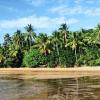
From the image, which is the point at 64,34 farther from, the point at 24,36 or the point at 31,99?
Answer: the point at 31,99

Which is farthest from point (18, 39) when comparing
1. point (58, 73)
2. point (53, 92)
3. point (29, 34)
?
point (53, 92)

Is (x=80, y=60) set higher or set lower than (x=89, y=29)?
lower

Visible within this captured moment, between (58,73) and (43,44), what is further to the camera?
(43,44)

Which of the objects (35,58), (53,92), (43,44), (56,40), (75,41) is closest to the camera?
(53,92)

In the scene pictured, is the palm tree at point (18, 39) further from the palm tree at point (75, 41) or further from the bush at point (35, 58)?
the palm tree at point (75, 41)

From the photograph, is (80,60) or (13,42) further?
(13,42)

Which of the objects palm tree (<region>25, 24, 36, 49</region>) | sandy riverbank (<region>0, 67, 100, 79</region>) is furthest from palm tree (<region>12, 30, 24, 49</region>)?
sandy riverbank (<region>0, 67, 100, 79</region>)

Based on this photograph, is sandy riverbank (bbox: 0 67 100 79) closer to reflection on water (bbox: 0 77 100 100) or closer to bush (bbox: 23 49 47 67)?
bush (bbox: 23 49 47 67)

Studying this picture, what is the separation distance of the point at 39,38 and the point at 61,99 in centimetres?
6102

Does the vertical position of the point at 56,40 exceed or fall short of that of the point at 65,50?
it exceeds it

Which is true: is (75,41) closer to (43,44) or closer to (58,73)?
(43,44)

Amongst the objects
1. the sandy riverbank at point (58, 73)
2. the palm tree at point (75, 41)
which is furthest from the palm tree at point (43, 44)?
the sandy riverbank at point (58, 73)

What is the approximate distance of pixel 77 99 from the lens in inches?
1040

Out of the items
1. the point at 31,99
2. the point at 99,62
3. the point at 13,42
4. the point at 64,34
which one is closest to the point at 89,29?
the point at 64,34
